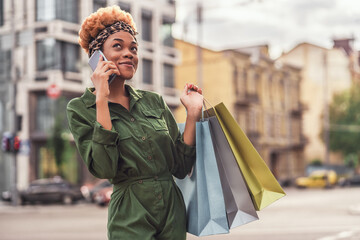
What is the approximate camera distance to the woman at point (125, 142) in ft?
9.77

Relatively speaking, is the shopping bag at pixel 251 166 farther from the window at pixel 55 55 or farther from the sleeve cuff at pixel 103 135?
the window at pixel 55 55

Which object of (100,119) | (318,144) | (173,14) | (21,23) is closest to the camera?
(100,119)

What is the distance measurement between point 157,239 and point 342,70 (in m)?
75.7

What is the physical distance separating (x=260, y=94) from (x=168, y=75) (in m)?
15.9

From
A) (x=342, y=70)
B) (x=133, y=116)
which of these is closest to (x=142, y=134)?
(x=133, y=116)

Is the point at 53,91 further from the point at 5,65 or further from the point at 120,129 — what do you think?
the point at 120,129

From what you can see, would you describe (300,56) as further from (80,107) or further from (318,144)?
(80,107)

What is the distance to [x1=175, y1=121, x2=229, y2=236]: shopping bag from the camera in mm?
3143

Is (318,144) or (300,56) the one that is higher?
(300,56)

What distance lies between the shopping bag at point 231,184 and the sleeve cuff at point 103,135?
1.83ft

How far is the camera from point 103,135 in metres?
2.89

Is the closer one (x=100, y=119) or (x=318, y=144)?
(x=100, y=119)

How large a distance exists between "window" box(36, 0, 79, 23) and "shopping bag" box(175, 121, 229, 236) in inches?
1156

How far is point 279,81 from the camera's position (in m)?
61.8
